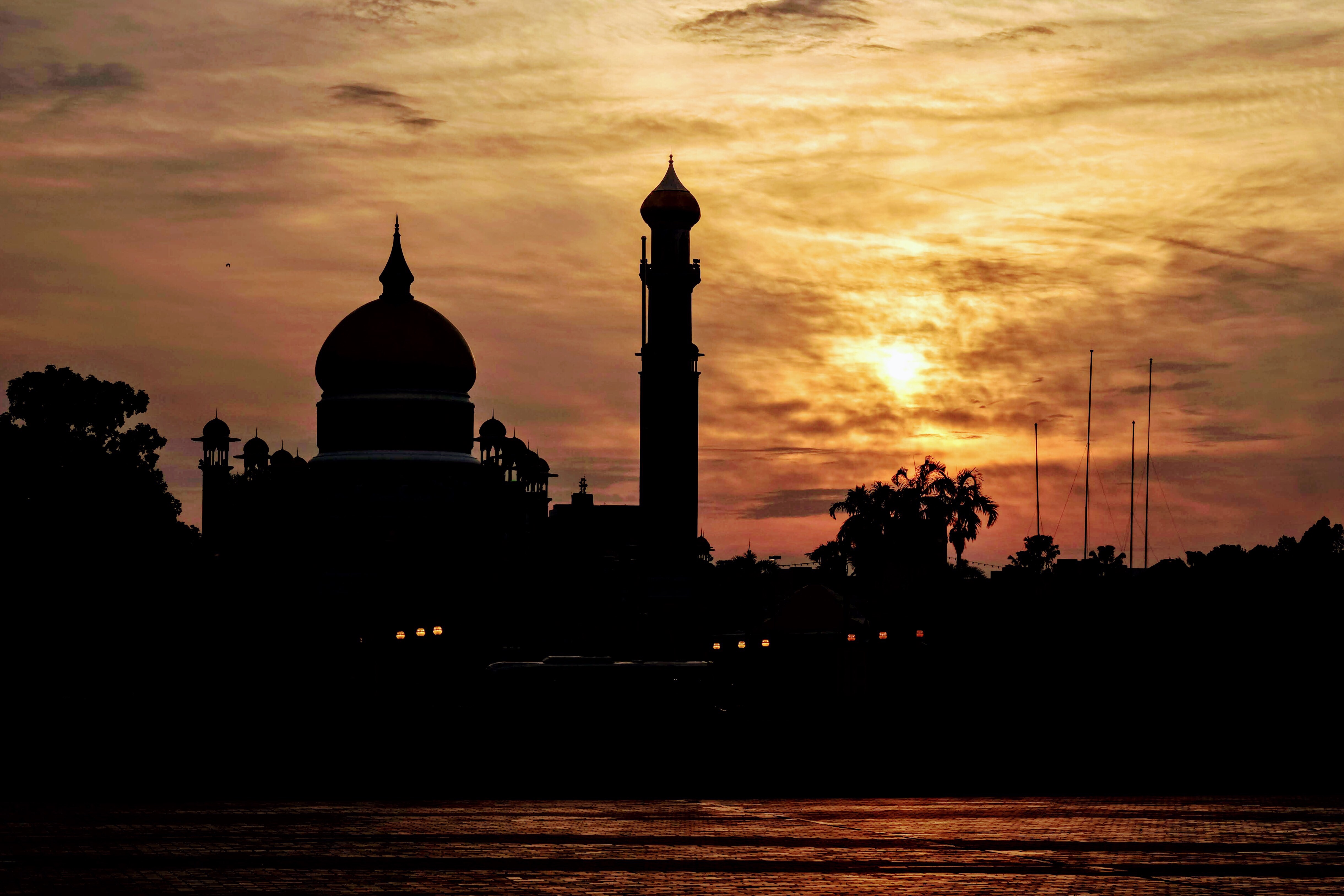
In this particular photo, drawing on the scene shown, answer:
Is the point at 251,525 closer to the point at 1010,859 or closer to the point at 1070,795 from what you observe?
the point at 1070,795

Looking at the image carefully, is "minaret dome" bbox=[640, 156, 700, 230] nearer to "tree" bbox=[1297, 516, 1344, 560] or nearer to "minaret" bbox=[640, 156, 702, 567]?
"minaret" bbox=[640, 156, 702, 567]

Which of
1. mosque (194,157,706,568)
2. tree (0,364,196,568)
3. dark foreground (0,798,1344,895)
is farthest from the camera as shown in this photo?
mosque (194,157,706,568)

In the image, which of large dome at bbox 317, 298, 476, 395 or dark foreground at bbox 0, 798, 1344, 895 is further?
large dome at bbox 317, 298, 476, 395

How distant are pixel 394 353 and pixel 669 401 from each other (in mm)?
A: 12543

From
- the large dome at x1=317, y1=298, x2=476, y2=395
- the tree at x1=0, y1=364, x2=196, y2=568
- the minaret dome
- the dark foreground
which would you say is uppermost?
the minaret dome

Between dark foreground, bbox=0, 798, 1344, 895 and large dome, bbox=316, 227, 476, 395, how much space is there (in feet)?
156

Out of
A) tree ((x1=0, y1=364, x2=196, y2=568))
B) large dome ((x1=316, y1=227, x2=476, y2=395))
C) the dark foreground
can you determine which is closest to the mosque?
large dome ((x1=316, y1=227, x2=476, y2=395))

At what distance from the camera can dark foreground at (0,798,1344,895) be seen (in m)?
15.7

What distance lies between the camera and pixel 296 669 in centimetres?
5347

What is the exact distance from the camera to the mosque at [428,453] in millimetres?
70062

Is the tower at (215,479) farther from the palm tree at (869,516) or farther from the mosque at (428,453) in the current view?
the palm tree at (869,516)

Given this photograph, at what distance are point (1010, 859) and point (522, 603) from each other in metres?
47.9

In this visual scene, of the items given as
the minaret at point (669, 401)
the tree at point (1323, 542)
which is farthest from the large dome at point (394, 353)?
the tree at point (1323, 542)

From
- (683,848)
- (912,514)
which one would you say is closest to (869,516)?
(912,514)
